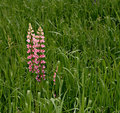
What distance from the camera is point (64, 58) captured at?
268 centimetres

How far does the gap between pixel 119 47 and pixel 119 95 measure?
1020 millimetres

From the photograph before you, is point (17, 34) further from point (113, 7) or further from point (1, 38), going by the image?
point (113, 7)

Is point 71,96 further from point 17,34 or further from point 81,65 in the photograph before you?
point 17,34

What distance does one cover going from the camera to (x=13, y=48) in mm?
3043

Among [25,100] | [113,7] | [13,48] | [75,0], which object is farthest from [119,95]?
[75,0]

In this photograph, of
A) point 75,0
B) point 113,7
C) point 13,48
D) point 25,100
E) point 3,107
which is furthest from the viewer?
point 75,0

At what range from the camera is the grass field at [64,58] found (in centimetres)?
213

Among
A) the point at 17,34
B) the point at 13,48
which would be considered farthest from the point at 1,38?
the point at 13,48

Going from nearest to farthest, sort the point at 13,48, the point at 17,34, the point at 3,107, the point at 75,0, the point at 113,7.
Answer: the point at 3,107 → the point at 13,48 → the point at 17,34 → the point at 113,7 → the point at 75,0

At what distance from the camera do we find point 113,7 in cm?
409

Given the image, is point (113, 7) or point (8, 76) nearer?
point (8, 76)

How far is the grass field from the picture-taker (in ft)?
7.00

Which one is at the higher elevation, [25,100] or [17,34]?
[17,34]

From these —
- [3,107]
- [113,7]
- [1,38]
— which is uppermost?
[113,7]
